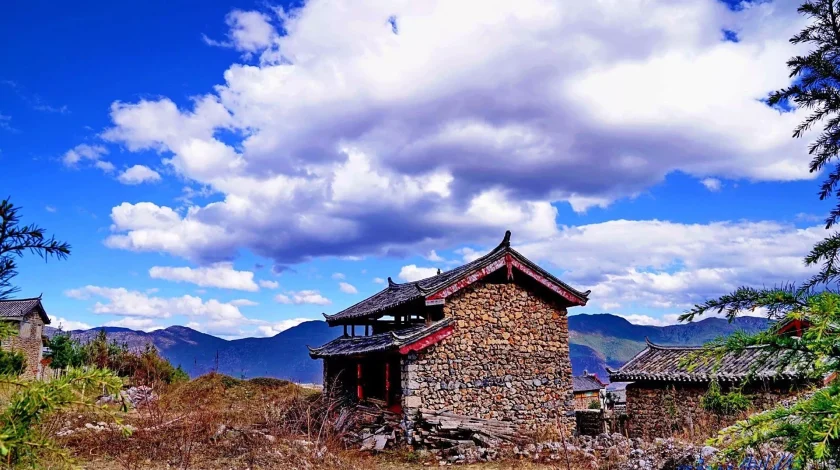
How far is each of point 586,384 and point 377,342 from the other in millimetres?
41469

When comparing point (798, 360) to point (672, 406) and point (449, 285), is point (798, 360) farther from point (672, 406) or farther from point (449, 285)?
point (672, 406)

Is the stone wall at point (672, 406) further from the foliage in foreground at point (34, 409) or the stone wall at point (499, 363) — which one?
the foliage in foreground at point (34, 409)

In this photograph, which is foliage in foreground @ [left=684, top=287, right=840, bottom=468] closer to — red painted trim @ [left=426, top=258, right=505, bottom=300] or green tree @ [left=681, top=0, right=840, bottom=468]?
green tree @ [left=681, top=0, right=840, bottom=468]

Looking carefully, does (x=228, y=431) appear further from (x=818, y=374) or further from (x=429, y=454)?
(x=818, y=374)

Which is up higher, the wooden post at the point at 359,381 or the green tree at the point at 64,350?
the green tree at the point at 64,350

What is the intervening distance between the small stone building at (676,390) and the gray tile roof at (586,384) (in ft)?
98.8

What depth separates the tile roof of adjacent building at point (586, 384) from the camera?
5247 centimetres

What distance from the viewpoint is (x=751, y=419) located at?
2641 millimetres

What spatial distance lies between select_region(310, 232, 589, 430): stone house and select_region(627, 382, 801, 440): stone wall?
142 inches

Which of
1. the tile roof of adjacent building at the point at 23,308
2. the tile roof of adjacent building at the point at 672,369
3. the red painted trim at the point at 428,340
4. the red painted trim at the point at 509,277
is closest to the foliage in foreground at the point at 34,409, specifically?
the red painted trim at the point at 428,340

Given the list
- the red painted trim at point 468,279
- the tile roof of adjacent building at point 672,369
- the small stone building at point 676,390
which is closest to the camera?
the small stone building at point 676,390

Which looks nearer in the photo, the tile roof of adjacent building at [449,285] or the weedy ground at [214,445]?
the weedy ground at [214,445]

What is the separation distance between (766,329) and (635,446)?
13747 millimetres

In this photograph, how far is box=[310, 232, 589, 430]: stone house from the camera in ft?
57.1
